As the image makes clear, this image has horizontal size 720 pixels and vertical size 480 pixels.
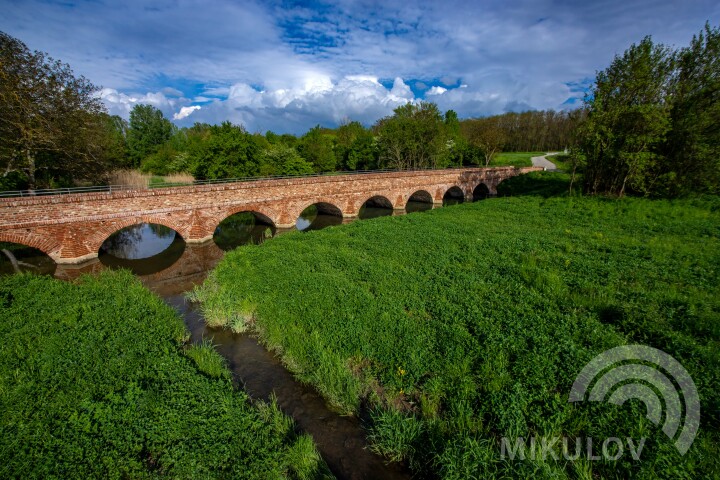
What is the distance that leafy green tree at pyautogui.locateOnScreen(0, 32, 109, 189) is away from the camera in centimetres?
1831

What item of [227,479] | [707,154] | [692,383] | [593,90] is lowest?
[227,479]

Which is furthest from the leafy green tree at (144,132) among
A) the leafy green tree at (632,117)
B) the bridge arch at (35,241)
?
the leafy green tree at (632,117)

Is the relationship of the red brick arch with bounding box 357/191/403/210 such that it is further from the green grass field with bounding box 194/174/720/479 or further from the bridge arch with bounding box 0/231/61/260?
the bridge arch with bounding box 0/231/61/260

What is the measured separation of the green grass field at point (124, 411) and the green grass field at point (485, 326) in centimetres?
190

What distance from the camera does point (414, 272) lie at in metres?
11.8

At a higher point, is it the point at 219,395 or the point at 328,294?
the point at 328,294

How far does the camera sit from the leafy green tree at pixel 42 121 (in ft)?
60.1

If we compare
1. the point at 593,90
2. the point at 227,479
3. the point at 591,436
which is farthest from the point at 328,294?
the point at 593,90

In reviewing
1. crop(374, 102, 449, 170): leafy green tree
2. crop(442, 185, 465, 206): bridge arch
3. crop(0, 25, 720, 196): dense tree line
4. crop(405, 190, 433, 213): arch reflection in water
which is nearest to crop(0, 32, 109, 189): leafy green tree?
crop(0, 25, 720, 196): dense tree line

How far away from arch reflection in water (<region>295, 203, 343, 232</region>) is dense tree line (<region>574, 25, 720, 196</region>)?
21.3 m

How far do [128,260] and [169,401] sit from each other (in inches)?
639

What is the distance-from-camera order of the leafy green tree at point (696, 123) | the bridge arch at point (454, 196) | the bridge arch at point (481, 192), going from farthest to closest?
the bridge arch at point (481, 192) → the bridge arch at point (454, 196) → the leafy green tree at point (696, 123)

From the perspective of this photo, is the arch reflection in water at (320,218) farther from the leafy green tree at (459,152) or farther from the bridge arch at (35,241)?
the leafy green tree at (459,152)

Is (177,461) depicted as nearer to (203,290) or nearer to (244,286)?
(244,286)
